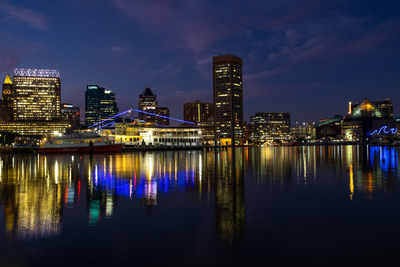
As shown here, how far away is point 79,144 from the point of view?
335ft

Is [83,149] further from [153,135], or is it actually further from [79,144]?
[153,135]

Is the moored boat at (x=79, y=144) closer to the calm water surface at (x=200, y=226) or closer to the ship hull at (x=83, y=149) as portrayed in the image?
the ship hull at (x=83, y=149)

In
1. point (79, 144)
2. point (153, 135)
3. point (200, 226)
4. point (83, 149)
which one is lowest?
point (200, 226)

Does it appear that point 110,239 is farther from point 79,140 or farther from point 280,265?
point 79,140

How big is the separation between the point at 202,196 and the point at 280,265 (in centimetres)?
960

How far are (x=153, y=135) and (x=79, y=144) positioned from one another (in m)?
39.6

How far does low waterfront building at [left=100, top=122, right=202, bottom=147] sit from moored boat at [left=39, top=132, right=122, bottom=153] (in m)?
15.7

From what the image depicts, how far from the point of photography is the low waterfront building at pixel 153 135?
124 meters

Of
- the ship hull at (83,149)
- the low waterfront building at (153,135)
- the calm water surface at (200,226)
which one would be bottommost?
the calm water surface at (200,226)

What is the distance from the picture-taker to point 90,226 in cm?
1177

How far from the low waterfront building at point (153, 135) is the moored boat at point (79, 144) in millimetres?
15651

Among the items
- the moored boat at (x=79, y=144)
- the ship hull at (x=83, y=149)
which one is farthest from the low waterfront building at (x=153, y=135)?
the ship hull at (x=83, y=149)

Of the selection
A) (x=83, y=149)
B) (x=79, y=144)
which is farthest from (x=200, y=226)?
(x=79, y=144)

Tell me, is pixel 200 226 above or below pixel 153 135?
below
